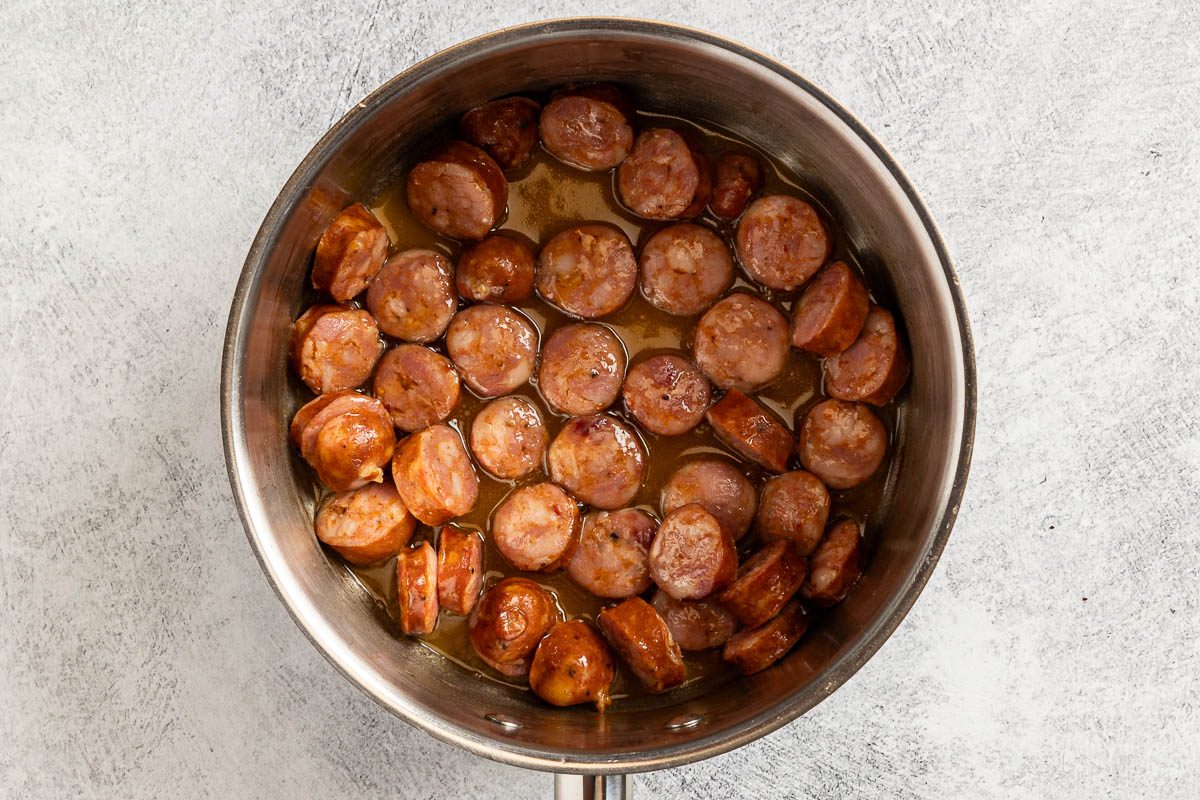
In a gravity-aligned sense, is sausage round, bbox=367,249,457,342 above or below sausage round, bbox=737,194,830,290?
→ below

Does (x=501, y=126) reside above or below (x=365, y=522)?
above

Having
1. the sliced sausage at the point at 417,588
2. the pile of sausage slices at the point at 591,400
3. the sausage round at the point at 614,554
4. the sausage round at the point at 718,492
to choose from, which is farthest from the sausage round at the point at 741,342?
the sliced sausage at the point at 417,588

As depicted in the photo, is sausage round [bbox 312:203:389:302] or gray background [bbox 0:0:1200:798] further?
gray background [bbox 0:0:1200:798]

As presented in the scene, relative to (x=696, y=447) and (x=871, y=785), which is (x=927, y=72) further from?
(x=871, y=785)

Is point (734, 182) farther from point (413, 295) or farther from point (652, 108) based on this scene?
point (413, 295)

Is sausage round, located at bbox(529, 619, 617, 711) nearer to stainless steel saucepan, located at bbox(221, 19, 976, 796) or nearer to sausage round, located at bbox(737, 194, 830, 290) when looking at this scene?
stainless steel saucepan, located at bbox(221, 19, 976, 796)

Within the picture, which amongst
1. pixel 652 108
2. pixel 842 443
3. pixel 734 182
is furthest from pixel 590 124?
pixel 842 443

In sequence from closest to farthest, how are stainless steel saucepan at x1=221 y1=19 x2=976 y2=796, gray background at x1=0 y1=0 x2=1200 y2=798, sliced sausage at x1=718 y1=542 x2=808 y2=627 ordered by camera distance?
1. stainless steel saucepan at x1=221 y1=19 x2=976 y2=796
2. sliced sausage at x1=718 y1=542 x2=808 y2=627
3. gray background at x1=0 y1=0 x2=1200 y2=798

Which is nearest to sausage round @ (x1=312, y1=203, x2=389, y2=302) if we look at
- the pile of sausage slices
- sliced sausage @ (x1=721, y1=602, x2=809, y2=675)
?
the pile of sausage slices
